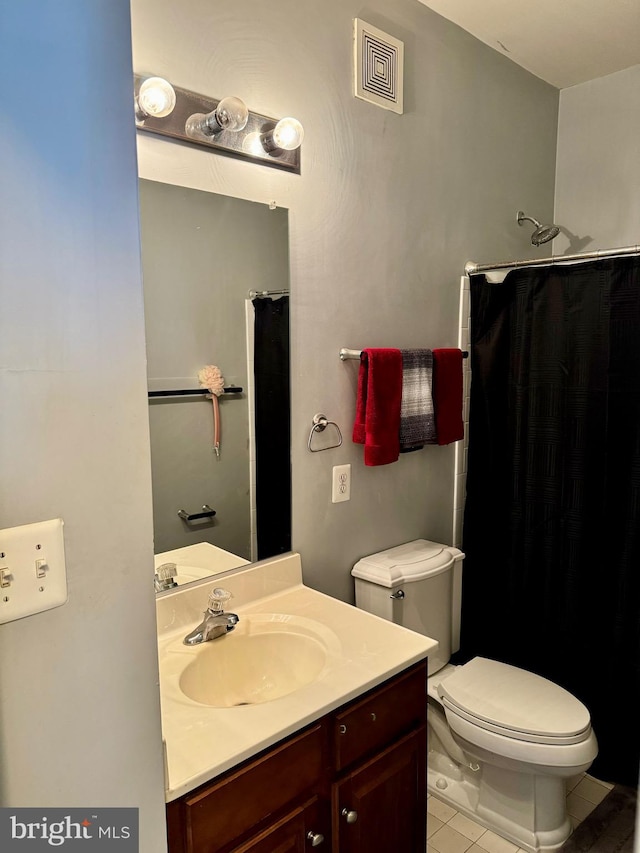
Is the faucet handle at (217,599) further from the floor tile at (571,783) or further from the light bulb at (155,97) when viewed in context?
the floor tile at (571,783)

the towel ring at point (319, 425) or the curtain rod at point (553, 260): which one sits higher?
the curtain rod at point (553, 260)

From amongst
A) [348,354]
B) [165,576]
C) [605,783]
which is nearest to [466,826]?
[605,783]

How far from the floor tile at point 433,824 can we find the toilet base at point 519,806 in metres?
0.09

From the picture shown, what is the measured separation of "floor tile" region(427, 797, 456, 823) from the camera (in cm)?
199

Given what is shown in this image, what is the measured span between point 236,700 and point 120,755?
0.70m

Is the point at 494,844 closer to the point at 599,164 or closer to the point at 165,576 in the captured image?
the point at 165,576

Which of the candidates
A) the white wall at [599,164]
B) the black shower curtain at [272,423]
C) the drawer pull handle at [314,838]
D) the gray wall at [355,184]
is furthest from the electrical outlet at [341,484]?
the white wall at [599,164]

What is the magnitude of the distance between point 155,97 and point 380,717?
1495 millimetres

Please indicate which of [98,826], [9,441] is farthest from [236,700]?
[9,441]

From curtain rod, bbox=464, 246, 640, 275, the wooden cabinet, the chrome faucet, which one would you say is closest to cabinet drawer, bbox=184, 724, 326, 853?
the wooden cabinet

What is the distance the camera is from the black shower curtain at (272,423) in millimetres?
1681

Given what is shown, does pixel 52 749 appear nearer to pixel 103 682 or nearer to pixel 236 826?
pixel 103 682

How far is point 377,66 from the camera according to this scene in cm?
188

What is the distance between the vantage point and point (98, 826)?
2.58 ft
